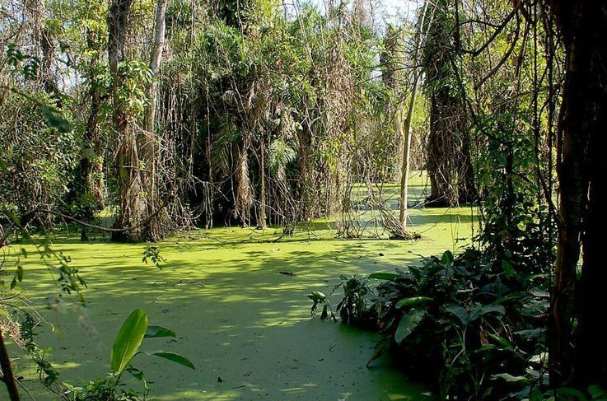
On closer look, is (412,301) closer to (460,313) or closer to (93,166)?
(460,313)

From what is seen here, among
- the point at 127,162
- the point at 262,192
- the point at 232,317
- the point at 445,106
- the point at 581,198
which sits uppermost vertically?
the point at 445,106

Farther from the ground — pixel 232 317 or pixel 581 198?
pixel 581 198

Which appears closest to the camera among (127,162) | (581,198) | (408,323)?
(581,198)

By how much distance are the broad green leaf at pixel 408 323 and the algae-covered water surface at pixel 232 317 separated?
0.23m

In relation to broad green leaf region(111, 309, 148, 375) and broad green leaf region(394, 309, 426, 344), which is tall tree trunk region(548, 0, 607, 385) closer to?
broad green leaf region(394, 309, 426, 344)

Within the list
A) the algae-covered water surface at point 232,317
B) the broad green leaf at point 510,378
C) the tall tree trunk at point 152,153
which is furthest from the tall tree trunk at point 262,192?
the broad green leaf at point 510,378

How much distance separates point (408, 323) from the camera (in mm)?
2791

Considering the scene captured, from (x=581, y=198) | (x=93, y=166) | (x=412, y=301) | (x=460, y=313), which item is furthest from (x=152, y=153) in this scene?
(x=581, y=198)

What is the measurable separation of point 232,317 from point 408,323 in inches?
55.4

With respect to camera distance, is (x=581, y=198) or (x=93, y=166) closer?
(x=581, y=198)

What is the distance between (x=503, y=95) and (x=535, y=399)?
2818 mm

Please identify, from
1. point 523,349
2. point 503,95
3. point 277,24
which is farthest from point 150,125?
point 523,349

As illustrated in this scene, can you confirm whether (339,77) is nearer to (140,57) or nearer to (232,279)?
(140,57)

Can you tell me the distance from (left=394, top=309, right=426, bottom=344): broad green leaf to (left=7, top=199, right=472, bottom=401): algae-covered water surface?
230mm
